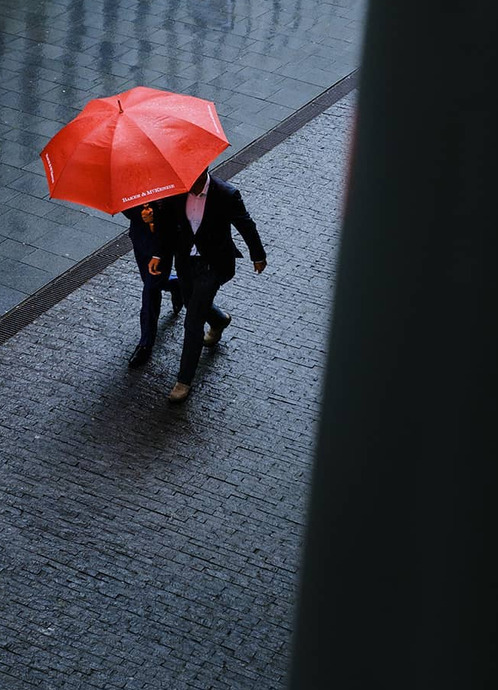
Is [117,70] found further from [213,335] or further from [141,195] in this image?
[141,195]

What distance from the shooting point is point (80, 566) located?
19.4 feet

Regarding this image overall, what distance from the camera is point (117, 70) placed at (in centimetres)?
1272

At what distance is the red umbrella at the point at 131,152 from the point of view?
655 cm

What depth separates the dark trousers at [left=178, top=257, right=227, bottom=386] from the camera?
697cm

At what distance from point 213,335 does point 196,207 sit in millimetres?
1373

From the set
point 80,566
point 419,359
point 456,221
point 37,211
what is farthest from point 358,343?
point 37,211

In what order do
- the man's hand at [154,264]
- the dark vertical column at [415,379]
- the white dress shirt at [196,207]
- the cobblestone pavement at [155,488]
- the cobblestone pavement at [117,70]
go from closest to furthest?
the dark vertical column at [415,379] → the cobblestone pavement at [155,488] → the white dress shirt at [196,207] → the man's hand at [154,264] → the cobblestone pavement at [117,70]

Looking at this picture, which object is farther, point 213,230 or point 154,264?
point 154,264

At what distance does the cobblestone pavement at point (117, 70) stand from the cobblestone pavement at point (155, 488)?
788 millimetres

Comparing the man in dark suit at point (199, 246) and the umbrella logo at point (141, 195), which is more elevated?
the umbrella logo at point (141, 195)

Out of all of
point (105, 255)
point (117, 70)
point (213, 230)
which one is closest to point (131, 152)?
point (213, 230)

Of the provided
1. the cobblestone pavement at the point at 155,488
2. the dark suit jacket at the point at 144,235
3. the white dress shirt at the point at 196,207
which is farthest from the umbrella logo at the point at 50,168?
the cobblestone pavement at the point at 155,488

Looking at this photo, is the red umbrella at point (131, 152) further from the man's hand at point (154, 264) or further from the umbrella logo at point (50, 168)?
the man's hand at point (154, 264)

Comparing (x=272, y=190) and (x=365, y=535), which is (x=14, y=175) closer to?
(x=272, y=190)
